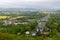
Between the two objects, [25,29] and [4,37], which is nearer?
[4,37]

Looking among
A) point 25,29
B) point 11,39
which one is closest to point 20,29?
point 25,29

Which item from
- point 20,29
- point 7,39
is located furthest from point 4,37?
point 20,29

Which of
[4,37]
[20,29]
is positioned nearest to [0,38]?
[4,37]

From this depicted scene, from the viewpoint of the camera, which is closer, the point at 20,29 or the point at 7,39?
A: the point at 7,39

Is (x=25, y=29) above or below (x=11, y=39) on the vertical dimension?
below

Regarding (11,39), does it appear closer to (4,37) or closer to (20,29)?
(4,37)

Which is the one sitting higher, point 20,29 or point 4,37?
point 4,37

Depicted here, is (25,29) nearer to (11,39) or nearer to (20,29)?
(20,29)

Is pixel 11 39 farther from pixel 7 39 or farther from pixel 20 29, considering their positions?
pixel 20 29
